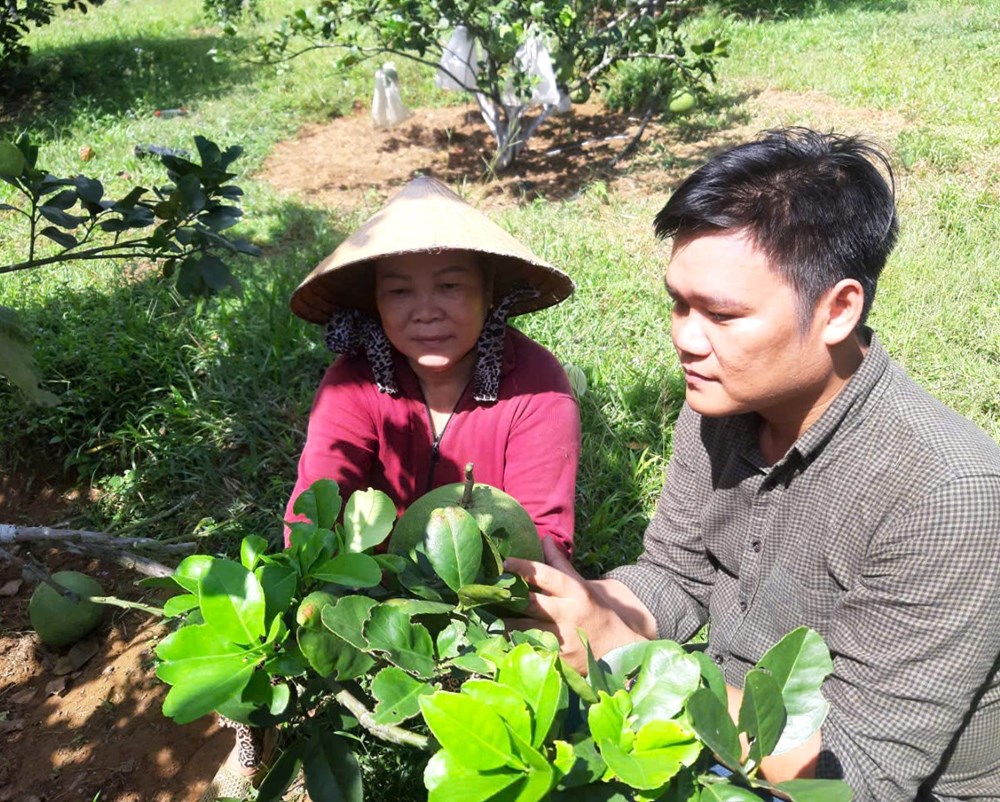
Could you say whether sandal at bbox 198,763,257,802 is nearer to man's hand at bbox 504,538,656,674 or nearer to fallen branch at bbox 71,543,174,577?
fallen branch at bbox 71,543,174,577

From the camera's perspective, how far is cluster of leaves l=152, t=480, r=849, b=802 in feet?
2.24

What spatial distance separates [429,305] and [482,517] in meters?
0.71

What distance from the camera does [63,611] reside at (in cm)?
254

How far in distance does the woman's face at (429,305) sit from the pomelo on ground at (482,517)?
504 mm

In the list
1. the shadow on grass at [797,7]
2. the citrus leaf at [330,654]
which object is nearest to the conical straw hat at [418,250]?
the citrus leaf at [330,654]

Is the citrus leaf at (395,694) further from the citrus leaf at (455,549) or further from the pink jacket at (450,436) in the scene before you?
the pink jacket at (450,436)

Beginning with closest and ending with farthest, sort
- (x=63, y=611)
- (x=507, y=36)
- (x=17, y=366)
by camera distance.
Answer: (x=17, y=366), (x=63, y=611), (x=507, y=36)

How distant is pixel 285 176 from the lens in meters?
5.84

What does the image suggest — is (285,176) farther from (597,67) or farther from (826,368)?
(826,368)

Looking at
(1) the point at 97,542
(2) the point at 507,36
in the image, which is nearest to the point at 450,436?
(1) the point at 97,542

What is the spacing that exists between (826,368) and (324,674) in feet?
3.20

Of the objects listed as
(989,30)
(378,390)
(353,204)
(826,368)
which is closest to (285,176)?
(353,204)

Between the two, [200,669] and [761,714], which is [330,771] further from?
[761,714]

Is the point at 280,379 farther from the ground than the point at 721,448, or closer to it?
closer to it
